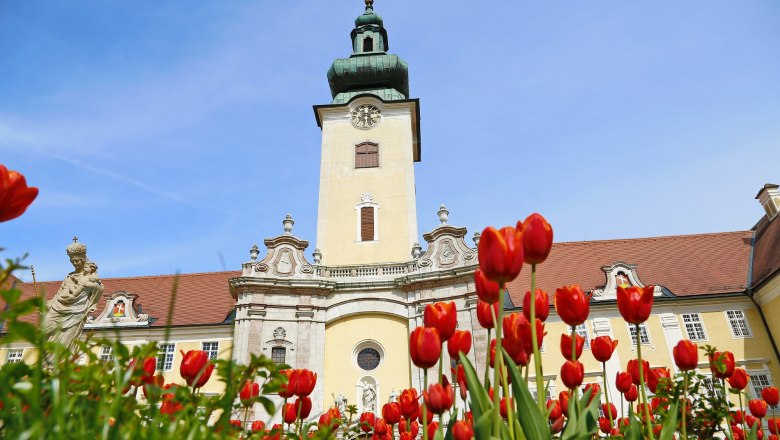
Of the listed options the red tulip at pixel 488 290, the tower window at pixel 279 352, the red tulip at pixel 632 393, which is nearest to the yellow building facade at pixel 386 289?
the tower window at pixel 279 352

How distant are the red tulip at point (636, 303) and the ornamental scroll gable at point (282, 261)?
1939 cm

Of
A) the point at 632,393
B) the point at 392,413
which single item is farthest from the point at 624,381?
the point at 392,413

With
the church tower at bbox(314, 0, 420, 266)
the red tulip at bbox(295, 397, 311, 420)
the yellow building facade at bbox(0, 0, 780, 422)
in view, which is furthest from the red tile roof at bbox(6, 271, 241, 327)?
the red tulip at bbox(295, 397, 311, 420)

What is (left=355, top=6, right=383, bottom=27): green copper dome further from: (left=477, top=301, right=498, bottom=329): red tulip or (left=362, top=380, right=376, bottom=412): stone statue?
(left=477, top=301, right=498, bottom=329): red tulip

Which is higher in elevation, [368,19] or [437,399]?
[368,19]

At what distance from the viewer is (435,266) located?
69.8 ft

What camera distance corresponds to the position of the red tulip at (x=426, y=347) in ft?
8.61

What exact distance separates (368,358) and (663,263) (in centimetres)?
1579

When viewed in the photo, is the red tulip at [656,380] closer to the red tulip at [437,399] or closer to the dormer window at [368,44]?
the red tulip at [437,399]

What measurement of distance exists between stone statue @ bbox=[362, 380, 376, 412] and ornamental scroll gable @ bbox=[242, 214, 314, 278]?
5.51m

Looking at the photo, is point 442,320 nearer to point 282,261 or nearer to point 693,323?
point 282,261

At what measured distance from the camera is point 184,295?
26000 mm

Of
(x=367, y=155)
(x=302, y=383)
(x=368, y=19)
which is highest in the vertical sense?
(x=368, y=19)

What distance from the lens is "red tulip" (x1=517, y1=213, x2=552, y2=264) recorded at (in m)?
2.39
